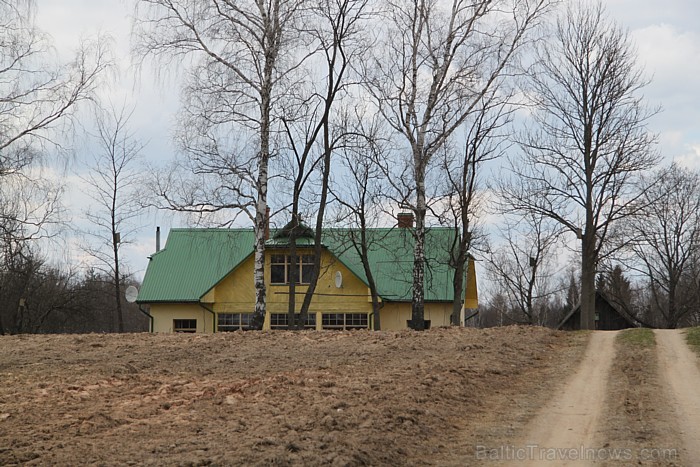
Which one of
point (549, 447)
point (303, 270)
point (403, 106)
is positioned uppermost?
point (403, 106)

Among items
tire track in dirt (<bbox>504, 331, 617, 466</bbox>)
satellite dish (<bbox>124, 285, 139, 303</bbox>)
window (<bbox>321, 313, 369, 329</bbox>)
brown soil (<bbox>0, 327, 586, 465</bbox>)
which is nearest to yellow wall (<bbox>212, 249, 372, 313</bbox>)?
window (<bbox>321, 313, 369, 329</bbox>)

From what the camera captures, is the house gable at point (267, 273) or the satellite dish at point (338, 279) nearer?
the satellite dish at point (338, 279)

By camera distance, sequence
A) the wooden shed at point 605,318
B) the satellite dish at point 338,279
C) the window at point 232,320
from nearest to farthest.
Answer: the satellite dish at point 338,279
the window at point 232,320
the wooden shed at point 605,318

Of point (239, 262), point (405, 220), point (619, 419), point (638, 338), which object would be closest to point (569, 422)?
point (619, 419)

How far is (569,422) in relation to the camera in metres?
10.8

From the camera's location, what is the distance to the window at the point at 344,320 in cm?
4150

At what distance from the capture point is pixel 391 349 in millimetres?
16359

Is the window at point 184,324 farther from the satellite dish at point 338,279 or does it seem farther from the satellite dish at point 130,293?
the satellite dish at point 338,279

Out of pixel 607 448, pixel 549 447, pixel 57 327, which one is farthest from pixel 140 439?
pixel 57 327

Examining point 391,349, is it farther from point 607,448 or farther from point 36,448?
point 36,448

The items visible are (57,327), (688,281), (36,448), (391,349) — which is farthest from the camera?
(688,281)

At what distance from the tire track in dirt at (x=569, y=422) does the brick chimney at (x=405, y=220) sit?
17.1 meters

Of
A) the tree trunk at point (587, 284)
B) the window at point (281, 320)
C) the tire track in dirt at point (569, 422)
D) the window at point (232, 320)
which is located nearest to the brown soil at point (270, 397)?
the tire track in dirt at point (569, 422)

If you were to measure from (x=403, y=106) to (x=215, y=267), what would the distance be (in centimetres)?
2116
